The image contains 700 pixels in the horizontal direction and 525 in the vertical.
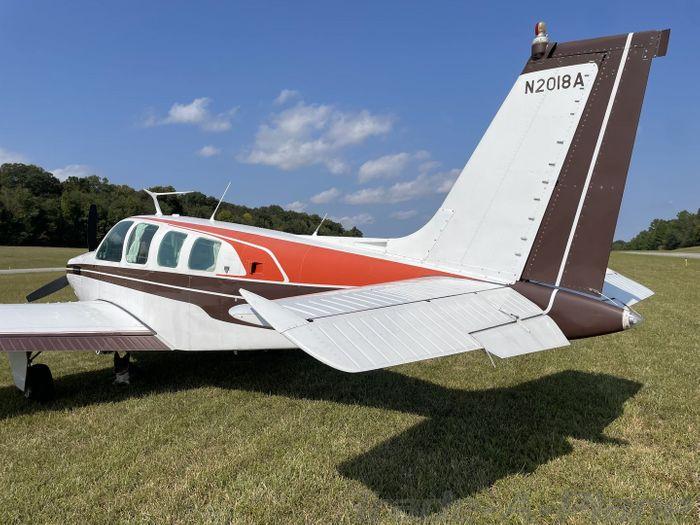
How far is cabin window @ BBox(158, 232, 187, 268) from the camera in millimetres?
6348

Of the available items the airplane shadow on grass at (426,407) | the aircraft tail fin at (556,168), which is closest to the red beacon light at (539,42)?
the aircraft tail fin at (556,168)

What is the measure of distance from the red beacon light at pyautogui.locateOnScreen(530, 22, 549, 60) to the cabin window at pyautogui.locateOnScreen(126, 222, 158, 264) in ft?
18.6

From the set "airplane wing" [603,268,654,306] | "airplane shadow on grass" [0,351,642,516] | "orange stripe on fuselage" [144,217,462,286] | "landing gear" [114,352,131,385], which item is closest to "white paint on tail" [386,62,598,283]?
"orange stripe on fuselage" [144,217,462,286]

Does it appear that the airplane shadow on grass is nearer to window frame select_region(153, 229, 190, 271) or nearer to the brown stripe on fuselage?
the brown stripe on fuselage

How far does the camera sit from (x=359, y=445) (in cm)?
447

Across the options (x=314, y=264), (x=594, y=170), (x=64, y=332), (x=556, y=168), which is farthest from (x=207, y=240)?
(x=594, y=170)

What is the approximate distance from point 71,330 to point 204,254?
195cm

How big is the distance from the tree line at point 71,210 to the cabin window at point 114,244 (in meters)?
41.1

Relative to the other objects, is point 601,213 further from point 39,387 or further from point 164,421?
point 39,387

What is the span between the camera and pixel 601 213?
13.3 feet

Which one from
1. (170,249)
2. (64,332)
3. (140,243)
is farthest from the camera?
(140,243)

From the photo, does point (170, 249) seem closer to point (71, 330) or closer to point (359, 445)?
point (71, 330)

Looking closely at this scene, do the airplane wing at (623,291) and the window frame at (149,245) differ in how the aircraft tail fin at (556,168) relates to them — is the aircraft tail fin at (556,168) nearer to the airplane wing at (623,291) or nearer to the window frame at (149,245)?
the airplane wing at (623,291)

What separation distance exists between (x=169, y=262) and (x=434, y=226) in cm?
392
